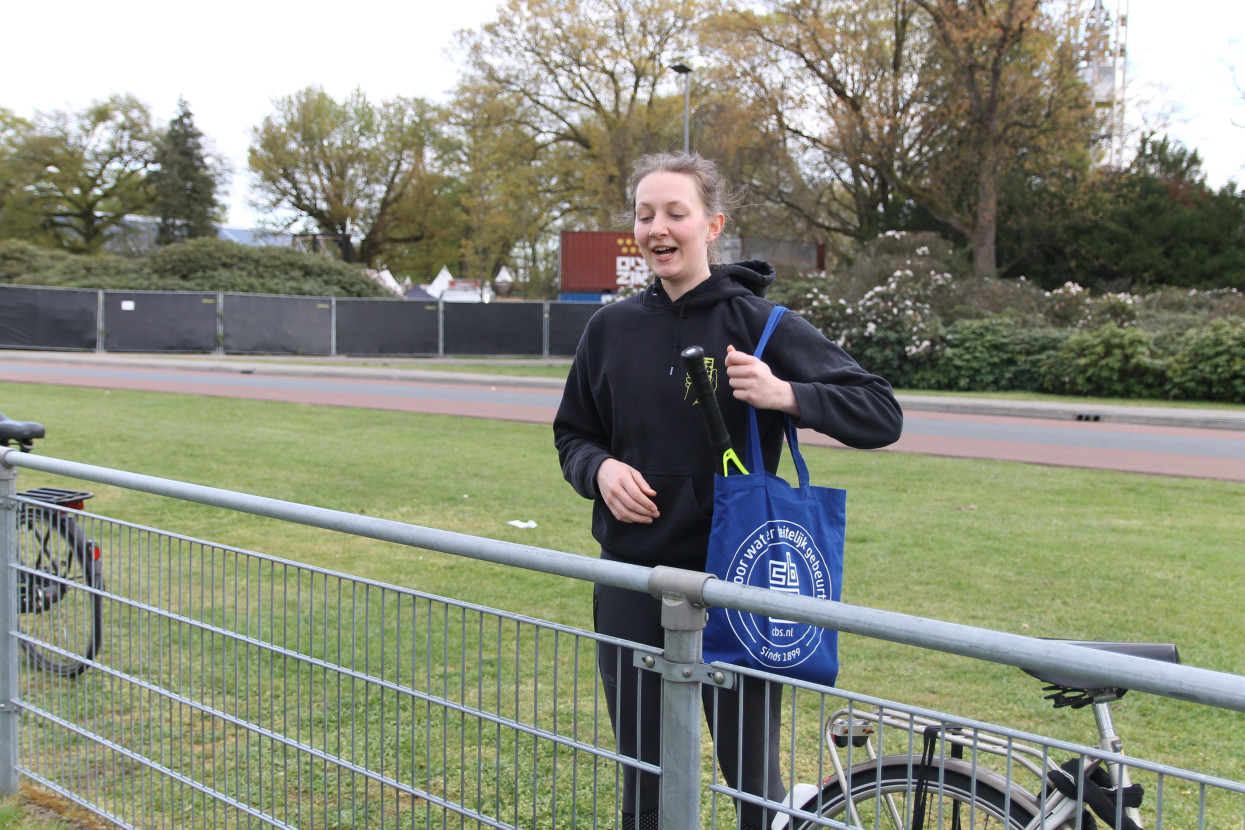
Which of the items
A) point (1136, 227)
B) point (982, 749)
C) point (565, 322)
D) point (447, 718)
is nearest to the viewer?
point (982, 749)

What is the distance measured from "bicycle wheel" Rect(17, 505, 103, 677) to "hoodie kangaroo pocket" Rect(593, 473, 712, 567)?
1852 millimetres

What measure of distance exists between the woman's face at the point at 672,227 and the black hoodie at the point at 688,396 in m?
0.06

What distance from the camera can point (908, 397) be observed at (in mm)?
20641

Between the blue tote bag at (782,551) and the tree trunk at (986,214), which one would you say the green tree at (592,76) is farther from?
the blue tote bag at (782,551)

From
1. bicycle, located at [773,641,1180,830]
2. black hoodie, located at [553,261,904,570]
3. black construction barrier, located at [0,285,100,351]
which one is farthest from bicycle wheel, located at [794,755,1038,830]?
black construction barrier, located at [0,285,100,351]

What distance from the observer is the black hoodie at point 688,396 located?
2324mm

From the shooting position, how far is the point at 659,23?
42.8 meters

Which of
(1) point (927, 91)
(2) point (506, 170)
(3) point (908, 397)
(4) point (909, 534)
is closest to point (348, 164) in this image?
(2) point (506, 170)

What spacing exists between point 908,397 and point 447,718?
1911 centimetres

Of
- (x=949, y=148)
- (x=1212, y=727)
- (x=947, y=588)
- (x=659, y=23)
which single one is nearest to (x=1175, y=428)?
(x=947, y=588)

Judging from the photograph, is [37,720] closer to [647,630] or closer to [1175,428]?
[647,630]

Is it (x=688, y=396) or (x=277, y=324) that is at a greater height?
(x=277, y=324)

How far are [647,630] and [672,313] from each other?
0.72 meters

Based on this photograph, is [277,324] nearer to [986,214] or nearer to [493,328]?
[493,328]
